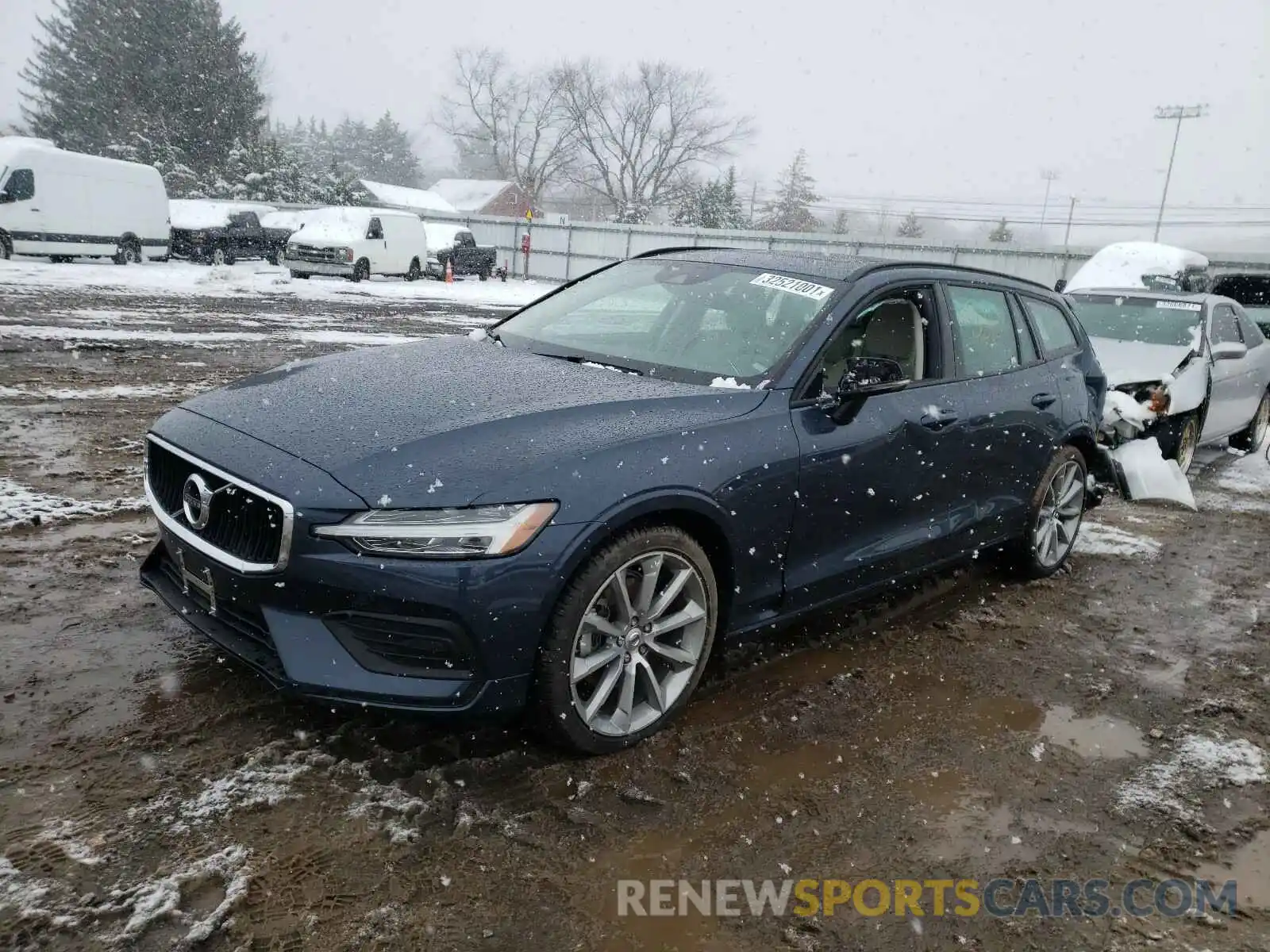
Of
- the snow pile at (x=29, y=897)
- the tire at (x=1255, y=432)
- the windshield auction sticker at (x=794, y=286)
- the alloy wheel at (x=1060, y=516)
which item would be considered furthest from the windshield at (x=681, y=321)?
the tire at (x=1255, y=432)

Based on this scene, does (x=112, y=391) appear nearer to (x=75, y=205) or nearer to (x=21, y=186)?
(x=21, y=186)

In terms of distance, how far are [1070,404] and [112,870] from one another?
4.78m

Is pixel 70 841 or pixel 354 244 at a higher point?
pixel 354 244

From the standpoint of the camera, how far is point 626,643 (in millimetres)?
2918

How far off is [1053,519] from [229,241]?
25.3 metres

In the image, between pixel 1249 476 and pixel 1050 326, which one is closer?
pixel 1050 326

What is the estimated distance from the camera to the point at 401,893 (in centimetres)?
228

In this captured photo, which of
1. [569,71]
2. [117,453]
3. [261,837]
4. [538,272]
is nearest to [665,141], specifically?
[569,71]

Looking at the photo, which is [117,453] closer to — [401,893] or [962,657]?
[401,893]

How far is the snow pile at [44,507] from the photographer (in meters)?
4.54

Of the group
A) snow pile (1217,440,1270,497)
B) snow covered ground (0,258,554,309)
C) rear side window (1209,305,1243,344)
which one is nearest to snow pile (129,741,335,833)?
Result: snow pile (1217,440,1270,497)

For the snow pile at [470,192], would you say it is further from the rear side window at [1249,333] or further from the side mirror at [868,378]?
the side mirror at [868,378]

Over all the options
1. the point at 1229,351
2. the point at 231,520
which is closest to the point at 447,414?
the point at 231,520

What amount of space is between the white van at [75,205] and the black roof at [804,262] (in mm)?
19879
